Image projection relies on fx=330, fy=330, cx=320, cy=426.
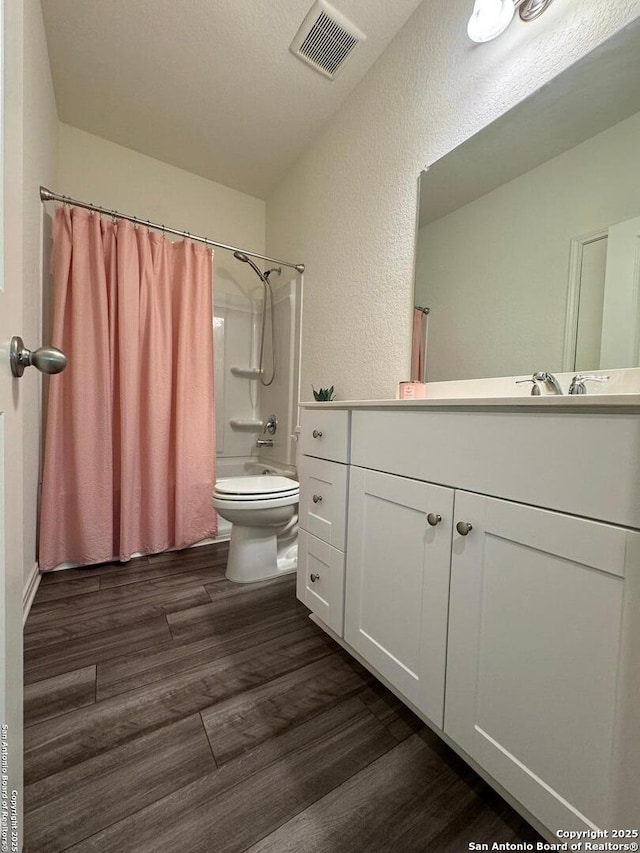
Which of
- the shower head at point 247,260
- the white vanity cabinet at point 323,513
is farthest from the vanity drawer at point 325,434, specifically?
the shower head at point 247,260

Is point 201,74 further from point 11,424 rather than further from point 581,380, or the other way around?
point 581,380

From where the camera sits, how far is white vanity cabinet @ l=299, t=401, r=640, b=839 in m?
0.51

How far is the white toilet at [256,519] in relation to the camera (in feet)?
4.92

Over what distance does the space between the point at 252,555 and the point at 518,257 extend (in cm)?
163

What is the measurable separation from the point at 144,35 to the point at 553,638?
2.57 metres

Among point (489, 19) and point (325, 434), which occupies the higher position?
point (489, 19)

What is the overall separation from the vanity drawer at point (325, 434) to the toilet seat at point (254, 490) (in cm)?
33

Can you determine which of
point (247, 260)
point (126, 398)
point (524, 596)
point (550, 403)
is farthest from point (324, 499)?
point (247, 260)

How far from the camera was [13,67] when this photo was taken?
0.49 meters

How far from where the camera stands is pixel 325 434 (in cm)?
118

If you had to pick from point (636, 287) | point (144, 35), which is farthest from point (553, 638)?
point (144, 35)

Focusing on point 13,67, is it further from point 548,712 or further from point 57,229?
point 57,229

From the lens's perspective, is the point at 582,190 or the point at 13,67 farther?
the point at 582,190

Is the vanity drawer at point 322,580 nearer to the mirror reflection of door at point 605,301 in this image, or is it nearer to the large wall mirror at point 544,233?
the large wall mirror at point 544,233
